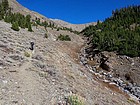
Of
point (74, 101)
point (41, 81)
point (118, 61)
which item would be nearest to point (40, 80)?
point (41, 81)

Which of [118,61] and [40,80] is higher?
[118,61]

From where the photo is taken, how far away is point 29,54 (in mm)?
18422

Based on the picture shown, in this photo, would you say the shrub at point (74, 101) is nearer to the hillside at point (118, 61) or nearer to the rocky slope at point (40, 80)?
the rocky slope at point (40, 80)

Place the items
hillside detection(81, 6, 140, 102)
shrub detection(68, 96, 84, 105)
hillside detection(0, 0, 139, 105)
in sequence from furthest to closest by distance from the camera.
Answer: hillside detection(81, 6, 140, 102) → hillside detection(0, 0, 139, 105) → shrub detection(68, 96, 84, 105)

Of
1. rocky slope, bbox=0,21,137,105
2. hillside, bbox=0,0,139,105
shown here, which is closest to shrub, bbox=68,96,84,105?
hillside, bbox=0,0,139,105

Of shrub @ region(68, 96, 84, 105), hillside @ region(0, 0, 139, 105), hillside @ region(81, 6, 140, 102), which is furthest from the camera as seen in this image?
hillside @ region(81, 6, 140, 102)

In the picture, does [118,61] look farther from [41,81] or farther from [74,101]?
[74,101]

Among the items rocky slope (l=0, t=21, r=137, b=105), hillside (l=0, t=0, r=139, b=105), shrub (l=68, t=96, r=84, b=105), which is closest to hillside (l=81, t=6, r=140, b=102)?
hillside (l=0, t=0, r=139, b=105)

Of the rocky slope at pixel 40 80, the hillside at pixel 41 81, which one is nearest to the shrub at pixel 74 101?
the hillside at pixel 41 81

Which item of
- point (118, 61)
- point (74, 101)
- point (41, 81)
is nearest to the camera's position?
point (74, 101)

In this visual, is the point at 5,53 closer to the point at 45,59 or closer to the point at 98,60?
the point at 45,59

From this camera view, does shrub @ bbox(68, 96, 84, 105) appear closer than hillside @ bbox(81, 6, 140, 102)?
Yes

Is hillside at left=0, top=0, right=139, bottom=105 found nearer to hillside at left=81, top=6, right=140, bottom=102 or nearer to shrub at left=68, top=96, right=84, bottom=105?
shrub at left=68, top=96, right=84, bottom=105

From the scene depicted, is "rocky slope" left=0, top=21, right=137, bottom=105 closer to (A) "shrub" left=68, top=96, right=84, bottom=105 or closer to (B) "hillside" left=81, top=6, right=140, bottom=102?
(A) "shrub" left=68, top=96, right=84, bottom=105
